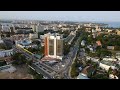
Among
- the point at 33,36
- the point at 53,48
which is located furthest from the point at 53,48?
the point at 33,36

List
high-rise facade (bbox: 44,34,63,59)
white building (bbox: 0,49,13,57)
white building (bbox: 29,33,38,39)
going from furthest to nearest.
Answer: white building (bbox: 29,33,38,39), white building (bbox: 0,49,13,57), high-rise facade (bbox: 44,34,63,59)

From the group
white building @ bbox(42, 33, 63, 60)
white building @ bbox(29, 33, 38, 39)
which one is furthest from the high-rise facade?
white building @ bbox(29, 33, 38, 39)

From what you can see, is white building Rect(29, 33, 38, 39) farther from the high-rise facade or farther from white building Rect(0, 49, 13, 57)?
the high-rise facade

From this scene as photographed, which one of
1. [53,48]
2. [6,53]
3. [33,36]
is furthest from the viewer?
[33,36]

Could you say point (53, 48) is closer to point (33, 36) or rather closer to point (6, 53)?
point (6, 53)

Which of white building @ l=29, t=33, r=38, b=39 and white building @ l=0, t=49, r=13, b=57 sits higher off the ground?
white building @ l=29, t=33, r=38, b=39

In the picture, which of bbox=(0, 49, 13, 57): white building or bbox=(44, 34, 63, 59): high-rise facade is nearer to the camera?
bbox=(44, 34, 63, 59): high-rise facade

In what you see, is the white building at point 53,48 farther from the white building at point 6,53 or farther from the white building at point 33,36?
the white building at point 33,36

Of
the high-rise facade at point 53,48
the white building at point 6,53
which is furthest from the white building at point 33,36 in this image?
the high-rise facade at point 53,48

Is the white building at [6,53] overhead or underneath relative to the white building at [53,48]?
underneath
